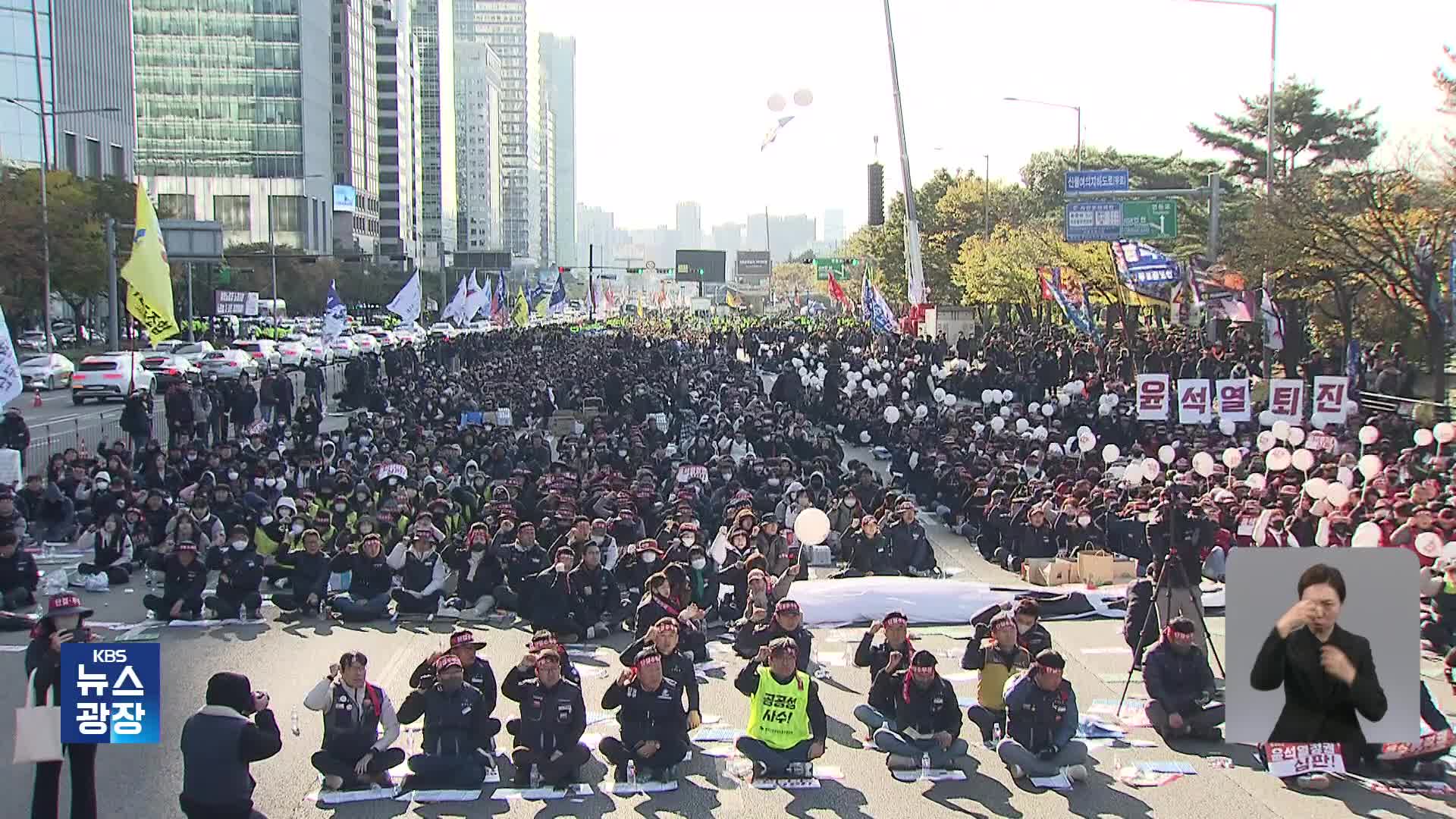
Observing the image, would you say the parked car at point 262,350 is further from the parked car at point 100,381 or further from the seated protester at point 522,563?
the seated protester at point 522,563

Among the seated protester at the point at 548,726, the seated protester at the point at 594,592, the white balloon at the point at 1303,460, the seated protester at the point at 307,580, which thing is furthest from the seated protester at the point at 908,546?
the seated protester at the point at 548,726

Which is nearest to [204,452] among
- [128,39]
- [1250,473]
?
[1250,473]

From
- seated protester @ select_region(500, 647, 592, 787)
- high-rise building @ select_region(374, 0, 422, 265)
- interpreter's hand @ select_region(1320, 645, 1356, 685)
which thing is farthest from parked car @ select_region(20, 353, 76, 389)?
high-rise building @ select_region(374, 0, 422, 265)

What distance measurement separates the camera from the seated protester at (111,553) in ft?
55.2

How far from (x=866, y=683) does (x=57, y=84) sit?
257 feet

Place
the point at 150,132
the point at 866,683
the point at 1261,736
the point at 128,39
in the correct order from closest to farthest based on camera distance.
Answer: the point at 1261,736, the point at 866,683, the point at 128,39, the point at 150,132

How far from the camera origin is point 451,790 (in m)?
9.68

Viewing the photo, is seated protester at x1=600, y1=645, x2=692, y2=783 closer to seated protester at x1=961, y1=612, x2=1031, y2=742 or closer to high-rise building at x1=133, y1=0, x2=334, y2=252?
seated protester at x1=961, y1=612, x2=1031, y2=742

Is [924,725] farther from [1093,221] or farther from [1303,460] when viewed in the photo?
[1093,221]

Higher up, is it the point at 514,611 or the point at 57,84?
the point at 57,84

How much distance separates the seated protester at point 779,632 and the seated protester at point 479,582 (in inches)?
124

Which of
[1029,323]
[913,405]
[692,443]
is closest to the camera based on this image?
[692,443]

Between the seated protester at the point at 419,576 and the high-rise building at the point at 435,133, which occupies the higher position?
the high-rise building at the point at 435,133

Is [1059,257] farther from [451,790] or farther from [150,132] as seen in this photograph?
[150,132]
